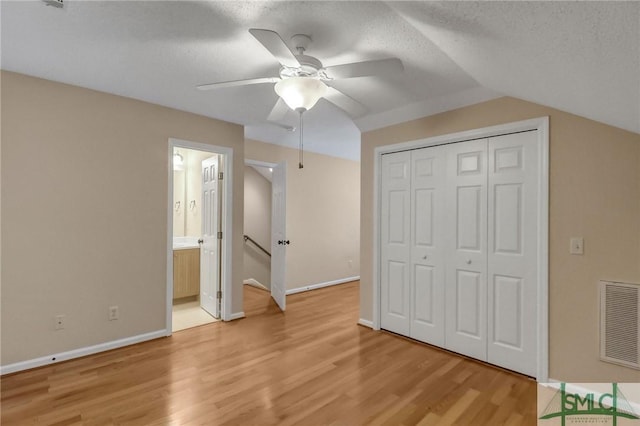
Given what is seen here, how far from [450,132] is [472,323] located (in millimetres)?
1796

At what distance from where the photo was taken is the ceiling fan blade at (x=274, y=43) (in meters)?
1.43

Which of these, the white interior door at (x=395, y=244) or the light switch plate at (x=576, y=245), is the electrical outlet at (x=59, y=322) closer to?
the white interior door at (x=395, y=244)

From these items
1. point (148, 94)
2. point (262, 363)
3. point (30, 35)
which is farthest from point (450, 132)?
point (30, 35)

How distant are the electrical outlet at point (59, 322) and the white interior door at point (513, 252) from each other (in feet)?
12.3

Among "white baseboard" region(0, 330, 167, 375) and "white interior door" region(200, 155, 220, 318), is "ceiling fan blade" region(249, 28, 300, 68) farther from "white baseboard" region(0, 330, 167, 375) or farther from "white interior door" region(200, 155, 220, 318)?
"white baseboard" region(0, 330, 167, 375)

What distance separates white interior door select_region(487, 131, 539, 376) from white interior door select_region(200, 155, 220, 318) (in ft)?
10.0

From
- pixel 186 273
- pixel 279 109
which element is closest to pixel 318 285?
pixel 186 273

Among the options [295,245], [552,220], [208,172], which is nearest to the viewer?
[552,220]

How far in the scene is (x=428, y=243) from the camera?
309cm

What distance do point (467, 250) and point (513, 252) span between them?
0.37 metres

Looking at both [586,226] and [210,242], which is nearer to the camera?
[586,226]

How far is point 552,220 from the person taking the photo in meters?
2.36

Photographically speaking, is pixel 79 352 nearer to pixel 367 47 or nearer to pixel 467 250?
pixel 367 47

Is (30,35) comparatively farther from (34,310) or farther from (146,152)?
(34,310)
